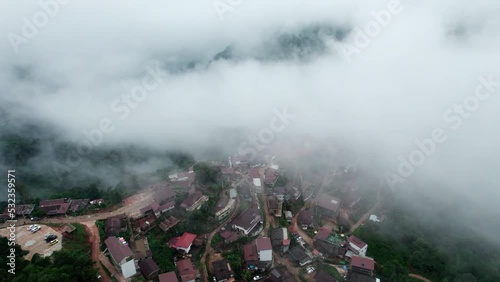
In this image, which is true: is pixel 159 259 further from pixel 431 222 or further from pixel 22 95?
pixel 22 95

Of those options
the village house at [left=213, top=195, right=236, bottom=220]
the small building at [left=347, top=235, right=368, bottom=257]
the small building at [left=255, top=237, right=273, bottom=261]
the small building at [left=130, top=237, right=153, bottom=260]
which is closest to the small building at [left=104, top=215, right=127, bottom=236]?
the small building at [left=130, top=237, right=153, bottom=260]

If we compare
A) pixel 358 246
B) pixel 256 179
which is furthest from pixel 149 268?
pixel 358 246

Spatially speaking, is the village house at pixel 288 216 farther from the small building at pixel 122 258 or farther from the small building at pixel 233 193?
the small building at pixel 122 258

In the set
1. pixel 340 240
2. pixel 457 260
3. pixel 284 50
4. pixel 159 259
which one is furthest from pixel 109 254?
pixel 284 50

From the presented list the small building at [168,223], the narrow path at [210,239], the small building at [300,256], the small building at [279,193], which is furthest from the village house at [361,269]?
the small building at [168,223]

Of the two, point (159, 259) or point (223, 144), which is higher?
point (223, 144)

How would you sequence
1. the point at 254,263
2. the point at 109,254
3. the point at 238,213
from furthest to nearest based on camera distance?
the point at 238,213, the point at 254,263, the point at 109,254

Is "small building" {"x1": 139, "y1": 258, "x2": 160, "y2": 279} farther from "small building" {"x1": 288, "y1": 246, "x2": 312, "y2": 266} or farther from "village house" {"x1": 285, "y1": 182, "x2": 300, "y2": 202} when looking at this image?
"village house" {"x1": 285, "y1": 182, "x2": 300, "y2": 202}
